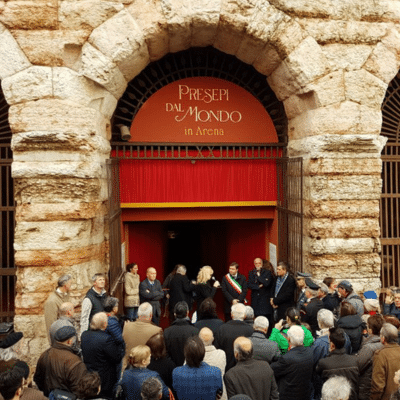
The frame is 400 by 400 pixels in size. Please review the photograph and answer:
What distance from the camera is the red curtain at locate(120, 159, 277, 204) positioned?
696 centimetres

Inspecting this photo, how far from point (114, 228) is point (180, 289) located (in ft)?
4.88

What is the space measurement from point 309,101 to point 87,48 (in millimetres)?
3196

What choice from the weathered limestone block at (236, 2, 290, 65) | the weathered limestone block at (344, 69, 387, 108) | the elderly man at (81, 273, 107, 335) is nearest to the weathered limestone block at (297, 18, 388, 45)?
the weathered limestone block at (236, 2, 290, 65)

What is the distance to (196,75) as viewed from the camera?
716 centimetres

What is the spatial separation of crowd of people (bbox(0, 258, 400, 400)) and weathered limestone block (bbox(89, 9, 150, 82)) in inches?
115

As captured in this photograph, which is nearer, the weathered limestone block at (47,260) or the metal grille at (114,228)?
the weathered limestone block at (47,260)

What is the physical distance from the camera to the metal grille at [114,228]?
577 centimetres

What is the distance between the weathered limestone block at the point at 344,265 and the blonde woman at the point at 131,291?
8.62 feet

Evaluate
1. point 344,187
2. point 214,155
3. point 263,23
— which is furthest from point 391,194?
point 263,23

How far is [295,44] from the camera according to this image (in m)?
6.02

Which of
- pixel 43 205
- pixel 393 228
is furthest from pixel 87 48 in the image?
pixel 393 228

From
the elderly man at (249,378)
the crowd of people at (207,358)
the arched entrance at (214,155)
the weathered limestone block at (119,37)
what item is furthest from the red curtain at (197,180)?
the elderly man at (249,378)

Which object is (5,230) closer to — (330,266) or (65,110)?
(65,110)

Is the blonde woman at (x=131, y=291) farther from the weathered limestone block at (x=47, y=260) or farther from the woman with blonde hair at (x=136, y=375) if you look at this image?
the woman with blonde hair at (x=136, y=375)
